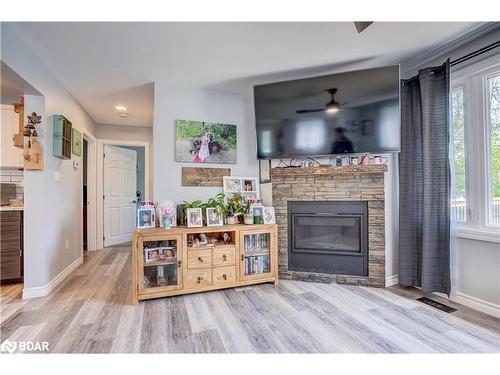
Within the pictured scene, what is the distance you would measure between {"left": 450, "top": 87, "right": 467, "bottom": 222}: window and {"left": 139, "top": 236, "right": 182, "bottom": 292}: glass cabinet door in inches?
102

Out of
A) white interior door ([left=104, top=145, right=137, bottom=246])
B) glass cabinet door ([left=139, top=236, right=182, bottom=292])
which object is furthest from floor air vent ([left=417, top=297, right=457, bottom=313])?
white interior door ([left=104, top=145, right=137, bottom=246])

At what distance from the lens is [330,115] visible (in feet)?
8.54

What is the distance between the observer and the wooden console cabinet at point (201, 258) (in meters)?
2.29

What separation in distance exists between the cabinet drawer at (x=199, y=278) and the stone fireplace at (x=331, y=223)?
90 centimetres

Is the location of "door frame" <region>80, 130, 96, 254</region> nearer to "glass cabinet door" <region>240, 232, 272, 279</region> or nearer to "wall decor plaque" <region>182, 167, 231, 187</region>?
"wall decor plaque" <region>182, 167, 231, 187</region>

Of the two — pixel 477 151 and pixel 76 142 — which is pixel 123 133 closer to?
pixel 76 142

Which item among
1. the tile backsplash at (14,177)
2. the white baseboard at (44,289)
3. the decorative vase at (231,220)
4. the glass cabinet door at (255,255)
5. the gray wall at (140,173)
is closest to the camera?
the white baseboard at (44,289)

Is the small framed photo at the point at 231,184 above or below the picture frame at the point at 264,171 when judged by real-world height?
below

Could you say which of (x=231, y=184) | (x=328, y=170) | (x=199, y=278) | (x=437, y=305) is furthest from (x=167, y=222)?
(x=437, y=305)

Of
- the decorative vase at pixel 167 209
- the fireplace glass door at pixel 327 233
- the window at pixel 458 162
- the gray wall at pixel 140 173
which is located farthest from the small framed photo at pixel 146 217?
the gray wall at pixel 140 173

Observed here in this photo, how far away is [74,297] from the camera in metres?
2.40

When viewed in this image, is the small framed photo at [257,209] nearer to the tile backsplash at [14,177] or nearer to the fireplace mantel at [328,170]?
the fireplace mantel at [328,170]

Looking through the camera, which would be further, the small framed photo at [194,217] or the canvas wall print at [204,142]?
the canvas wall print at [204,142]
